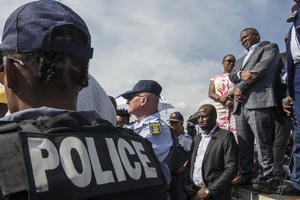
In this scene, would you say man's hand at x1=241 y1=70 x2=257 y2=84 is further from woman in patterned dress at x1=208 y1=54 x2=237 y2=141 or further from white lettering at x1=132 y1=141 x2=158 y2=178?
white lettering at x1=132 y1=141 x2=158 y2=178

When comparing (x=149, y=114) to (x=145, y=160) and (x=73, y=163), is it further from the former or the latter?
(x=73, y=163)

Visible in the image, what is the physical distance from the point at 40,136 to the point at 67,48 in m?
0.31

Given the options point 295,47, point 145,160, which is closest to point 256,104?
point 295,47

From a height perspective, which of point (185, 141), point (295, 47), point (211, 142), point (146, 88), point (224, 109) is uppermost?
point (295, 47)

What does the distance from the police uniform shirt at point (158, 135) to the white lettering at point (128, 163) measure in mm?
2286

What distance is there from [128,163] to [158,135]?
243 cm

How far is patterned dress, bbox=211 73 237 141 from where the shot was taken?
5.36 meters

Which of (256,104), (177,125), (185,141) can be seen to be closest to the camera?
(256,104)

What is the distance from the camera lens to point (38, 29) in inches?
46.3

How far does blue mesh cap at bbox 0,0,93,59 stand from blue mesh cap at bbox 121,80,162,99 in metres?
2.88

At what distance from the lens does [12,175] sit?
0.96 meters

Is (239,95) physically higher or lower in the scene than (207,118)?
higher

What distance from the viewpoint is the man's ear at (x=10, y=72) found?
1174mm

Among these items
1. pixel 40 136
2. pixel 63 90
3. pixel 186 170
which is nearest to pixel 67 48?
pixel 63 90
